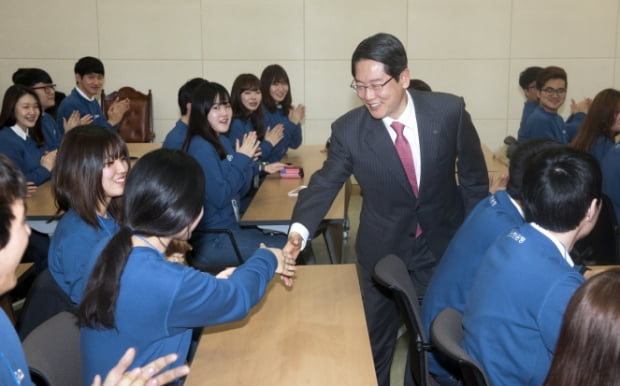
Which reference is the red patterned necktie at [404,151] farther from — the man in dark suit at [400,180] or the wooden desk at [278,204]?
the wooden desk at [278,204]

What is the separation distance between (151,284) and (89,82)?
4.81m

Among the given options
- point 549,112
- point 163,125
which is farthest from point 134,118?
point 549,112

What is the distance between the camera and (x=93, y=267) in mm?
1833

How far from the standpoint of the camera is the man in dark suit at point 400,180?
2740 millimetres

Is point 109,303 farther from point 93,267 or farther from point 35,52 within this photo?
point 35,52

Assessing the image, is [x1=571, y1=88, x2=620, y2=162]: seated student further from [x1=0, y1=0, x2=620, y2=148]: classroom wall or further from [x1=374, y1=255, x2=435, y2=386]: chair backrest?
[x1=0, y1=0, x2=620, y2=148]: classroom wall

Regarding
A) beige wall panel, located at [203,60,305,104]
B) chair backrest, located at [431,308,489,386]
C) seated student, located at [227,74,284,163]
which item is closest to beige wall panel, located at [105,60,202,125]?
beige wall panel, located at [203,60,305,104]

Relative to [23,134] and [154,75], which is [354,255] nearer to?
[23,134]

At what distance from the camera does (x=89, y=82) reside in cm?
613

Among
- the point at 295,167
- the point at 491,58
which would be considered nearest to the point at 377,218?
the point at 295,167

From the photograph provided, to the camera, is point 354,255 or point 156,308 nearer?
point 156,308

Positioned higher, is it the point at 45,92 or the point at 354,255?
the point at 45,92

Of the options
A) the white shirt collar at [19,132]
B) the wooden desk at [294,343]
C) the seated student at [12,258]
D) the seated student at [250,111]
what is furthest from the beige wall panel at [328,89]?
the seated student at [12,258]

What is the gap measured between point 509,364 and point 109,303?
1.07 meters
